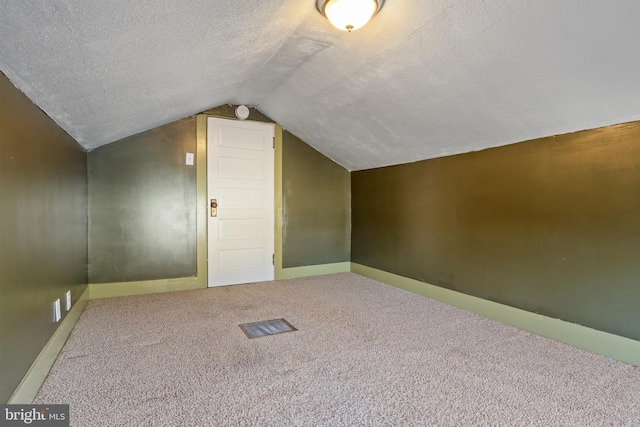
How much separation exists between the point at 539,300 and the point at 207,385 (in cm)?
246

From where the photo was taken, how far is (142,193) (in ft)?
11.8

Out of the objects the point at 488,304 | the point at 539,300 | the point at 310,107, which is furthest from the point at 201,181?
the point at 539,300

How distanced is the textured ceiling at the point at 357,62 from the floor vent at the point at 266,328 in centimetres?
193

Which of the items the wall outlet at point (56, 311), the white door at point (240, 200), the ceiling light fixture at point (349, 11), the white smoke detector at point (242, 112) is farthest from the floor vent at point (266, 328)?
the white smoke detector at point (242, 112)

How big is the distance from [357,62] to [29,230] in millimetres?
2272

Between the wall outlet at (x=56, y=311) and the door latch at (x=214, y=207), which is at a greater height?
the door latch at (x=214, y=207)

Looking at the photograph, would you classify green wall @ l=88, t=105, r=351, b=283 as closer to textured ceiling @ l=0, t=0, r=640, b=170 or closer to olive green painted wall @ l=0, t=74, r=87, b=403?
textured ceiling @ l=0, t=0, r=640, b=170

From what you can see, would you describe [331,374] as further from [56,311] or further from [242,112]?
[242,112]

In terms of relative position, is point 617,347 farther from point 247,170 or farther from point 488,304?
point 247,170

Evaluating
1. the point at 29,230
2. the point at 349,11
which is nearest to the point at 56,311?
the point at 29,230

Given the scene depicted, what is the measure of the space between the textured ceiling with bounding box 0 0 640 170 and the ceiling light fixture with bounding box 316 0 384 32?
0.08 meters

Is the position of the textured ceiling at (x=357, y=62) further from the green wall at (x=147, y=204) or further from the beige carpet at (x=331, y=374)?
the beige carpet at (x=331, y=374)

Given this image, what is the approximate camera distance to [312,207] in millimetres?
4566

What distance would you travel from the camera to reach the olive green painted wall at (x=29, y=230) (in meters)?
1.38
